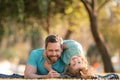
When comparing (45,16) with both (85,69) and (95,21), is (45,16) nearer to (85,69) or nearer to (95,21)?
(95,21)

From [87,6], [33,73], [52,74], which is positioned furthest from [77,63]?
[87,6]

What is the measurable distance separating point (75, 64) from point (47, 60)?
1.93ft

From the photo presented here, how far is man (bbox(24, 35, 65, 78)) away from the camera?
7.11m

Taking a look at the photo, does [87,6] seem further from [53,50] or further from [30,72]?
[53,50]

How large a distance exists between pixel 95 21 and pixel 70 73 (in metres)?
11.5

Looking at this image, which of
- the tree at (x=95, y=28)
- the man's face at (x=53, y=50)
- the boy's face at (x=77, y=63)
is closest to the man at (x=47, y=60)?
the man's face at (x=53, y=50)

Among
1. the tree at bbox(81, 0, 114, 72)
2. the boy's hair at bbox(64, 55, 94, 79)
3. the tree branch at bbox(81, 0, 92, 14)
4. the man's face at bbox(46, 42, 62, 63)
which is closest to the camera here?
the boy's hair at bbox(64, 55, 94, 79)

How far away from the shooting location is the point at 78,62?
6891 mm

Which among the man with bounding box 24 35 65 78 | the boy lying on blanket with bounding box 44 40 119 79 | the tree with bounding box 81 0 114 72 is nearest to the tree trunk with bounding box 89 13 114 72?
the tree with bounding box 81 0 114 72

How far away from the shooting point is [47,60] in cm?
732

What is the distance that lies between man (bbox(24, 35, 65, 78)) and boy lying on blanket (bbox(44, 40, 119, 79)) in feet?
0.33

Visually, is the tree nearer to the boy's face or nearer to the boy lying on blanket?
the boy lying on blanket

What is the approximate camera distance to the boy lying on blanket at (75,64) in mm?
6821

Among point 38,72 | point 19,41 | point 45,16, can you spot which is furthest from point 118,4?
point 19,41
